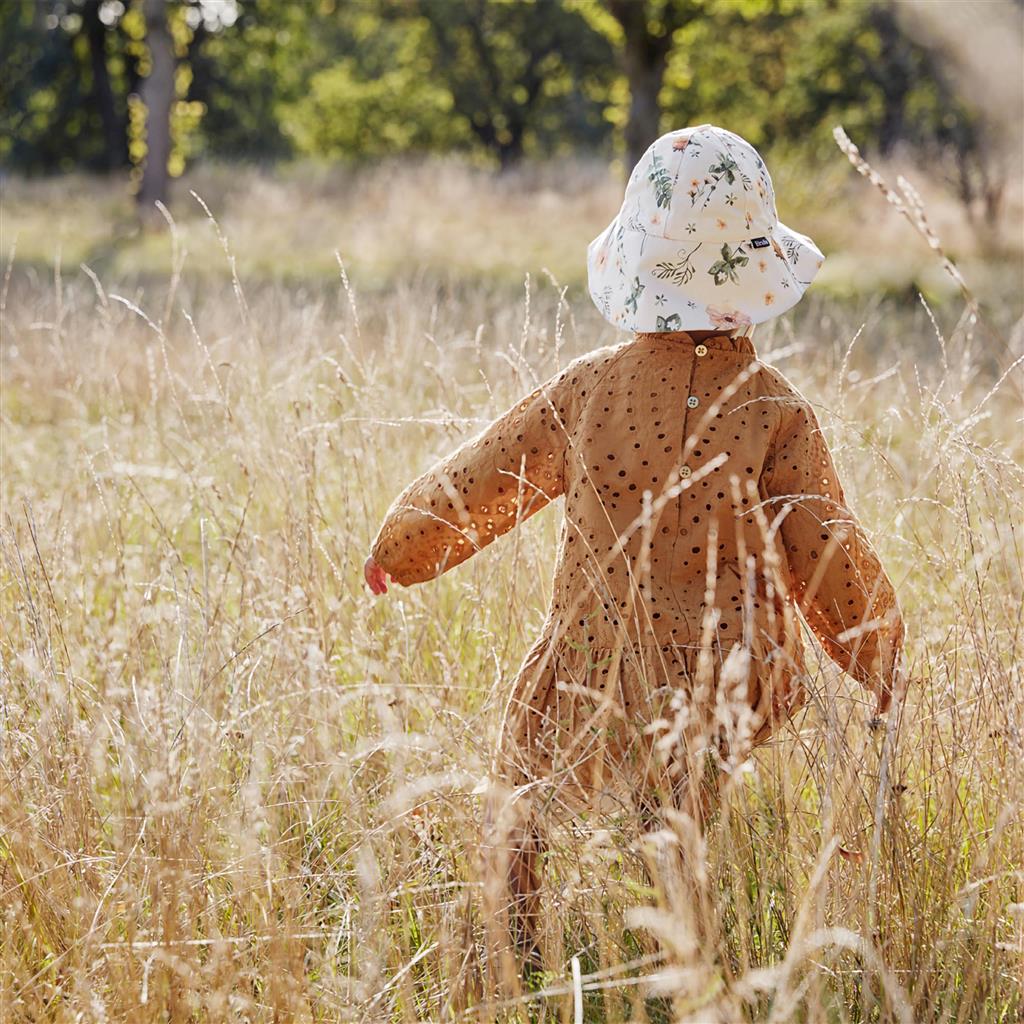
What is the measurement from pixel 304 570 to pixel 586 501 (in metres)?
0.84

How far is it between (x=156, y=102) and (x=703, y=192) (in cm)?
1450

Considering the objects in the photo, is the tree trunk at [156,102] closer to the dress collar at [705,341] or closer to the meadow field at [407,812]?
the meadow field at [407,812]

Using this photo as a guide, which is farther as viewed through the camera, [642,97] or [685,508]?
[642,97]

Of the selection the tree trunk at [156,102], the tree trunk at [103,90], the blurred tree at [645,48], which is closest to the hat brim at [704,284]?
the blurred tree at [645,48]

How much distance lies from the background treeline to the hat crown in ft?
47.0

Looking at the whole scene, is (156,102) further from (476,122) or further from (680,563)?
(476,122)

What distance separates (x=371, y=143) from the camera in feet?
101

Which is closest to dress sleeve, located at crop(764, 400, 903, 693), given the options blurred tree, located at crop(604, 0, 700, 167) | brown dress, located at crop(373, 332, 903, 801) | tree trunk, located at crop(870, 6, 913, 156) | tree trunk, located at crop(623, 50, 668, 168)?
brown dress, located at crop(373, 332, 903, 801)

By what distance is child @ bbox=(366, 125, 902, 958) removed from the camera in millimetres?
1850

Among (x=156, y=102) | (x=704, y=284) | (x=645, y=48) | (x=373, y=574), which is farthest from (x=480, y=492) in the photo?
(x=156, y=102)

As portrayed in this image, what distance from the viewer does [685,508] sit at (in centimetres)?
189

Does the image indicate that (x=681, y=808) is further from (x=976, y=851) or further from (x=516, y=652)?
(x=516, y=652)

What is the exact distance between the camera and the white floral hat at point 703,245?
1.85 meters

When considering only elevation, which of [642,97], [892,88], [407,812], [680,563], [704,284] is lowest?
[407,812]
